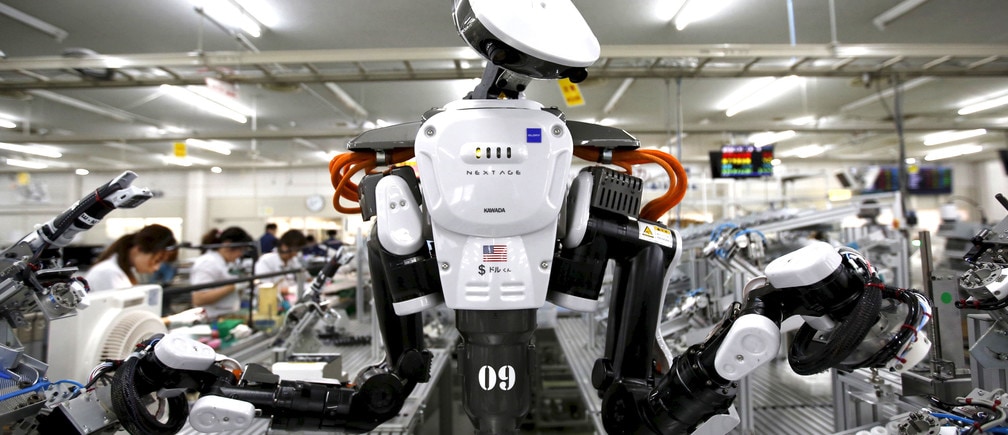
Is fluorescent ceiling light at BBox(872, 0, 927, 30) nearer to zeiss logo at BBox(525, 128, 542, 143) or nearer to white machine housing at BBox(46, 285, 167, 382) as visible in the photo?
zeiss logo at BBox(525, 128, 542, 143)

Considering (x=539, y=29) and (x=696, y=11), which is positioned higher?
(x=696, y=11)

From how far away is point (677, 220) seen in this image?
5.21 meters

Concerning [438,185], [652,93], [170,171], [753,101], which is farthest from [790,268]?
[170,171]

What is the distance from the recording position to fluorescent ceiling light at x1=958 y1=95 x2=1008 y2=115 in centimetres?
775

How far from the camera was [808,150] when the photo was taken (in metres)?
12.6

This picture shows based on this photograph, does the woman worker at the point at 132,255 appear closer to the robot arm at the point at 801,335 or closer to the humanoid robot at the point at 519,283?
the humanoid robot at the point at 519,283

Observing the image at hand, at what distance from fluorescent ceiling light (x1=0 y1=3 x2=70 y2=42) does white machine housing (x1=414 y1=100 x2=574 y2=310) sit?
5610mm

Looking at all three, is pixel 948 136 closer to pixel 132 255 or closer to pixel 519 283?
pixel 519 283

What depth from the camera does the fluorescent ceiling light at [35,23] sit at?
4199 millimetres

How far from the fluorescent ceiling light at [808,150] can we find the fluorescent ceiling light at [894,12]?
8469mm

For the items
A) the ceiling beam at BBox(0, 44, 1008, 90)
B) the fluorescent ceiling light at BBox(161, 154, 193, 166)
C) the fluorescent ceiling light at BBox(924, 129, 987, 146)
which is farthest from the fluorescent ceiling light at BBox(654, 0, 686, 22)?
the fluorescent ceiling light at BBox(161, 154, 193, 166)

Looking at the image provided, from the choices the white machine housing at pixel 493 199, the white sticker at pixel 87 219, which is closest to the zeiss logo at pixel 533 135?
the white machine housing at pixel 493 199

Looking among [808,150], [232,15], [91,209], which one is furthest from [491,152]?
[808,150]

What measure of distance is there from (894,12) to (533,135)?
214 inches
